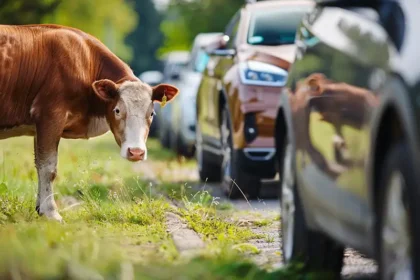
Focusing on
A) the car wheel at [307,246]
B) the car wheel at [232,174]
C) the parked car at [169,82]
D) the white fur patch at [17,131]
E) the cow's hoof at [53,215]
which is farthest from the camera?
the parked car at [169,82]

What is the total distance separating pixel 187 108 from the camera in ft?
70.0

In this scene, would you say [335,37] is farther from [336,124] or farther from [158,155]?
[158,155]

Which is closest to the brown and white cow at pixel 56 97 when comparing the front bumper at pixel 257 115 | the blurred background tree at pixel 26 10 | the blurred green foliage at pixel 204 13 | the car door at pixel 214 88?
the front bumper at pixel 257 115

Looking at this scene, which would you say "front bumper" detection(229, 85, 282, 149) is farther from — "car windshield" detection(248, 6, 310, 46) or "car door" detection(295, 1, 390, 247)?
"car door" detection(295, 1, 390, 247)

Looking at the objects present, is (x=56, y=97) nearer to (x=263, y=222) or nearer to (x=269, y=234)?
(x=263, y=222)

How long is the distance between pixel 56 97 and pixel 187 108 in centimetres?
1004

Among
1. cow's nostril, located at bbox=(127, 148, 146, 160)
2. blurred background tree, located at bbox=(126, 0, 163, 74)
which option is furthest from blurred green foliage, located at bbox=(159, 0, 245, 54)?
cow's nostril, located at bbox=(127, 148, 146, 160)

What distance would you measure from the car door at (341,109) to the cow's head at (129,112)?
3808 millimetres

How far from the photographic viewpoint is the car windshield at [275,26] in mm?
14070

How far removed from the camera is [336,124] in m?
6.58

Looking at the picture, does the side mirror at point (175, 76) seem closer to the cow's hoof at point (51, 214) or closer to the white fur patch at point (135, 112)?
the white fur patch at point (135, 112)

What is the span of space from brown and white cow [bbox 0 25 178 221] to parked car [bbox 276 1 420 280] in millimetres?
3450

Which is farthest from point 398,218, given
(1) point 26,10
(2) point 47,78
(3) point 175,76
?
(1) point 26,10

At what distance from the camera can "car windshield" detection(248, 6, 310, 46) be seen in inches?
554
